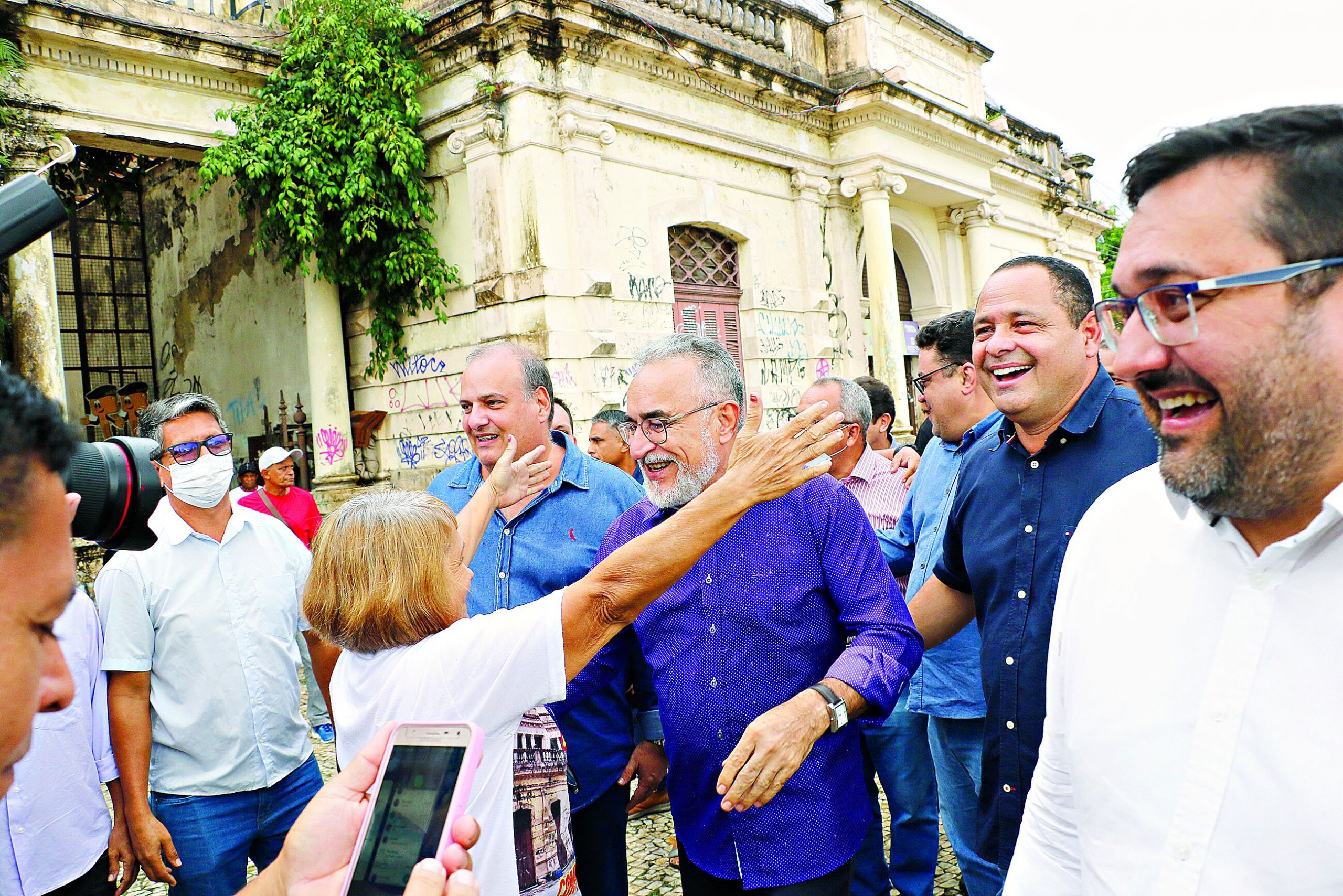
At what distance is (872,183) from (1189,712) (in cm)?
1280

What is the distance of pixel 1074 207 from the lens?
2130cm

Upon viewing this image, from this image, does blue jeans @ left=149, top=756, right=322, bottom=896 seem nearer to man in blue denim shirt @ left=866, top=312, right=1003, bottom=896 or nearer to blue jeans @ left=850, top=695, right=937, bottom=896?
blue jeans @ left=850, top=695, right=937, bottom=896

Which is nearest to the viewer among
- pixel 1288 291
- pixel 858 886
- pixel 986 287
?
pixel 1288 291

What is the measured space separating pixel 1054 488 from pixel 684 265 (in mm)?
9479

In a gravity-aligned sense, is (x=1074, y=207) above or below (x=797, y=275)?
above

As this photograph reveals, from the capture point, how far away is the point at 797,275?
1298cm

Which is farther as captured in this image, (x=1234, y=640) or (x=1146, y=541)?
(x=1146, y=541)

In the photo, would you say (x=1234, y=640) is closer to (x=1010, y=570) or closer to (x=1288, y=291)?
(x=1288, y=291)

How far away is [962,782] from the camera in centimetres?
329

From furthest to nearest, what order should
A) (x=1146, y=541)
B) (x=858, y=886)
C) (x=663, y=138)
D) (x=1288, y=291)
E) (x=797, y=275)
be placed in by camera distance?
(x=797, y=275)
(x=663, y=138)
(x=858, y=886)
(x=1146, y=541)
(x=1288, y=291)

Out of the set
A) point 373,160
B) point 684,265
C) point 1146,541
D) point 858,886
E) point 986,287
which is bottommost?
point 858,886

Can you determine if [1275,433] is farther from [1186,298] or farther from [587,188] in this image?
[587,188]

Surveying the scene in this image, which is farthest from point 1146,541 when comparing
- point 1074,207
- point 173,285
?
point 1074,207

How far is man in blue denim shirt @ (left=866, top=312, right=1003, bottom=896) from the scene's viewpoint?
3264 millimetres
